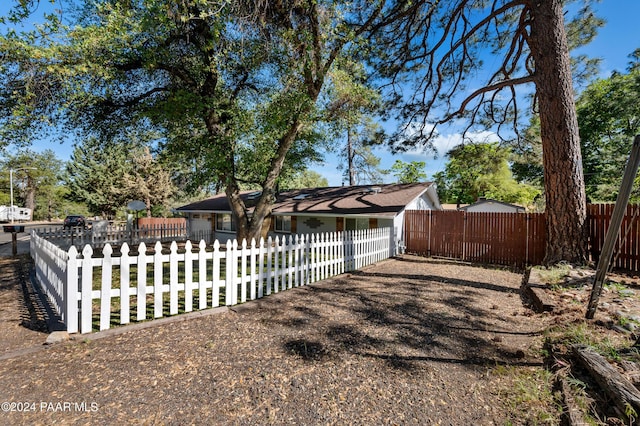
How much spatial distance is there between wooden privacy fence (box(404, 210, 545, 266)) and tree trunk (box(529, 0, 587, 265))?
4.90 ft

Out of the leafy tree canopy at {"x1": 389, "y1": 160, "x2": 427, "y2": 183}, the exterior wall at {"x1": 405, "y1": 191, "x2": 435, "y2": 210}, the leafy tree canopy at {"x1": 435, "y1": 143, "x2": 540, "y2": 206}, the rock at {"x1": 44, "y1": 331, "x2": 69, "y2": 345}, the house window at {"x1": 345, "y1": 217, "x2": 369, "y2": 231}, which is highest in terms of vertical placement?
the leafy tree canopy at {"x1": 389, "y1": 160, "x2": 427, "y2": 183}

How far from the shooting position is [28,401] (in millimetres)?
2410

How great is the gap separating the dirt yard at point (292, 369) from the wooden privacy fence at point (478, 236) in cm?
574

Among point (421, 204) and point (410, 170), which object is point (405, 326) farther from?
point (410, 170)

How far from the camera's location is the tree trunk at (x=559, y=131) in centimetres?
745

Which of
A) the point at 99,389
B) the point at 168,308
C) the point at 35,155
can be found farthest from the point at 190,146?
the point at 35,155

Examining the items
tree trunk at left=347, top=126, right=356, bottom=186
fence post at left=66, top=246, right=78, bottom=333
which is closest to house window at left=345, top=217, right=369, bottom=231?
Answer: tree trunk at left=347, top=126, right=356, bottom=186

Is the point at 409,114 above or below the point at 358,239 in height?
above

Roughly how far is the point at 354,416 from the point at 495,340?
2.47 metres

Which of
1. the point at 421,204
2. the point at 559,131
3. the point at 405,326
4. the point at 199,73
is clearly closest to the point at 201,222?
the point at 199,73

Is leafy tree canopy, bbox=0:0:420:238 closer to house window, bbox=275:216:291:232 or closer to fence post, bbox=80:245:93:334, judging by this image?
fence post, bbox=80:245:93:334

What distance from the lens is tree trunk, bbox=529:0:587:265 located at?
7.45m

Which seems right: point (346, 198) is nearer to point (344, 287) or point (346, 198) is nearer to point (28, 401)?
point (344, 287)

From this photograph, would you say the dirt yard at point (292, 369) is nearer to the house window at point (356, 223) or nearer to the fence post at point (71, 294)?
the fence post at point (71, 294)
